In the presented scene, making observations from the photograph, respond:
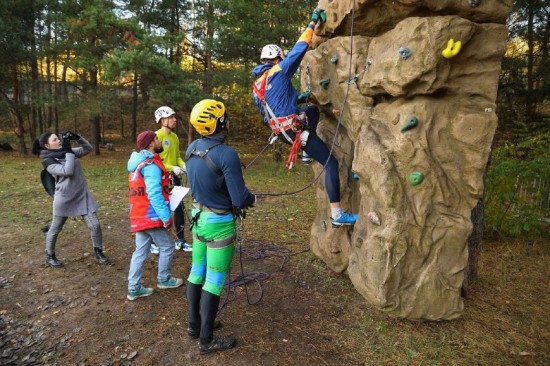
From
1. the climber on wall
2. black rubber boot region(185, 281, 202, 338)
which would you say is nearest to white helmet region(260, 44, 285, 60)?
the climber on wall

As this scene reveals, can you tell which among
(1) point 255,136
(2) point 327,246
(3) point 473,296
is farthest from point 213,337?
(1) point 255,136

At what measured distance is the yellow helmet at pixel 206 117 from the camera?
332cm

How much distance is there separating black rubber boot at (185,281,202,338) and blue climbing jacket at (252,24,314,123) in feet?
7.11

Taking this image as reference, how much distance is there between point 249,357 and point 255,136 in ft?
56.7

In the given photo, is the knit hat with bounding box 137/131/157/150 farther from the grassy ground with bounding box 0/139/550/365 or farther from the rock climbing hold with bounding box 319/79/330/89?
the rock climbing hold with bounding box 319/79/330/89

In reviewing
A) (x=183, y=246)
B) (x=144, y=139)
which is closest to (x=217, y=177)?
(x=144, y=139)

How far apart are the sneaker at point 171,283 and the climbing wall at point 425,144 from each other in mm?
2288

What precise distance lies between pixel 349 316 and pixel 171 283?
7.27 feet

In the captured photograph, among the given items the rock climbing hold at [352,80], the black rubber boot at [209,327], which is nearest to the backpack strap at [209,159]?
the black rubber boot at [209,327]

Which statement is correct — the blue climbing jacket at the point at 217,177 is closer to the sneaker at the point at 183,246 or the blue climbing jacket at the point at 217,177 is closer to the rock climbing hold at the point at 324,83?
the rock climbing hold at the point at 324,83

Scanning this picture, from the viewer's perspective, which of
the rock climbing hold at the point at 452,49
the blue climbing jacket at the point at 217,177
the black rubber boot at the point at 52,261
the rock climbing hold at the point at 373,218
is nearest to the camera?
the blue climbing jacket at the point at 217,177

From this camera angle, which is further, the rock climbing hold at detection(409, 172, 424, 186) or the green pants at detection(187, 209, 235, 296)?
the rock climbing hold at detection(409, 172, 424, 186)

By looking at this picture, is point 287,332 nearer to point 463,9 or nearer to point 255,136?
point 463,9

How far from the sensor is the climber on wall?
444 cm
